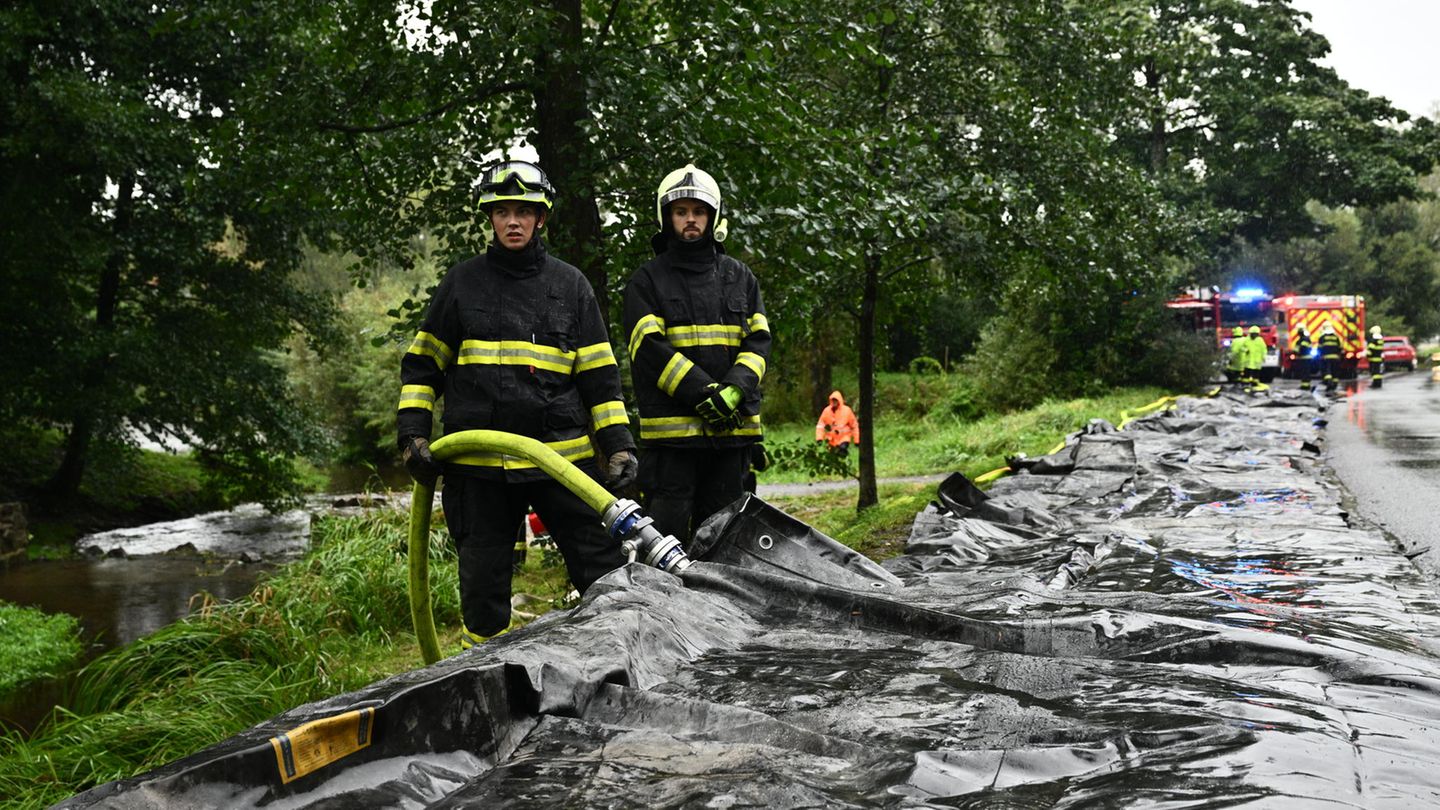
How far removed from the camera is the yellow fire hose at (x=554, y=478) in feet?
12.3

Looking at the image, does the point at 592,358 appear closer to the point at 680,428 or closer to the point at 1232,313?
the point at 680,428

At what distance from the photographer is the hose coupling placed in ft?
12.2

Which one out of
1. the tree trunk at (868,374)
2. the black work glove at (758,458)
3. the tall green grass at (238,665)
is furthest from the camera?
the tree trunk at (868,374)

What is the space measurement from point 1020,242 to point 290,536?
11.5 meters

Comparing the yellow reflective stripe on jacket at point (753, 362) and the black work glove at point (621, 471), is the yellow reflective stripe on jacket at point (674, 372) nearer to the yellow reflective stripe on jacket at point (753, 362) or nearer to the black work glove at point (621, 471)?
the yellow reflective stripe on jacket at point (753, 362)

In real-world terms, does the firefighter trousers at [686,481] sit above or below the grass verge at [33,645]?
above

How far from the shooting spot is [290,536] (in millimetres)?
15977

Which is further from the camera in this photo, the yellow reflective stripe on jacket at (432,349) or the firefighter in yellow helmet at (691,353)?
the firefighter in yellow helmet at (691,353)

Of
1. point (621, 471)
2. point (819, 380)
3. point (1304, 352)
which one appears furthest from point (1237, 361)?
point (621, 471)

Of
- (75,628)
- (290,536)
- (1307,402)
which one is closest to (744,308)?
(75,628)

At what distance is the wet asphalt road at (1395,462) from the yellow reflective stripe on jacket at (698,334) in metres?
3.44

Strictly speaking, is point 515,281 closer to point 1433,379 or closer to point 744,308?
point 744,308

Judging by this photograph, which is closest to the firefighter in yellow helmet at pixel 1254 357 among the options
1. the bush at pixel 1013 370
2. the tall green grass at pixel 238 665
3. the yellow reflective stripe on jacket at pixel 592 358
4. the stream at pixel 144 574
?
the bush at pixel 1013 370

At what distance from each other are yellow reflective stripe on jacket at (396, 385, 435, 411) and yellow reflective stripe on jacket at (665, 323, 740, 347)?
3.74 feet
